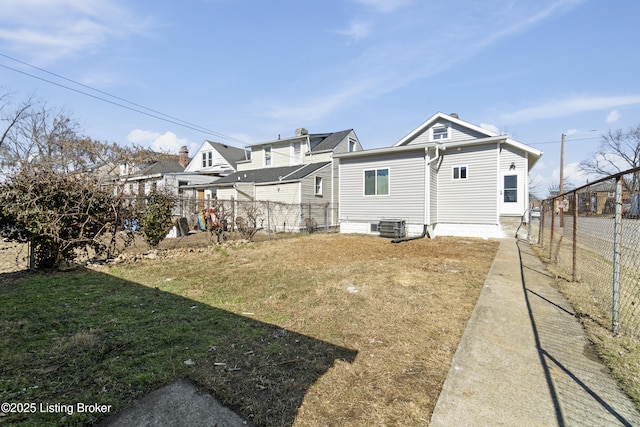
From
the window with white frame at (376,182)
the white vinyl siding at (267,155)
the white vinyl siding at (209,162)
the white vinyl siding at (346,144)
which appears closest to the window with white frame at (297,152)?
the white vinyl siding at (267,155)

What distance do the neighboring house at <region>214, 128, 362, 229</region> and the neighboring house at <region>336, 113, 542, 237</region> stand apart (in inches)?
89.9

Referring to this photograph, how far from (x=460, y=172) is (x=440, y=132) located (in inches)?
173

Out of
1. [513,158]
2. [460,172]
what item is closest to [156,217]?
[460,172]

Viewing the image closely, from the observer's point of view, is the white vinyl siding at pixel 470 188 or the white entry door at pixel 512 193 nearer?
the white vinyl siding at pixel 470 188

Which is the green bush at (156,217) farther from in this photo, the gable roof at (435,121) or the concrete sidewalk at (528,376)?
the gable roof at (435,121)

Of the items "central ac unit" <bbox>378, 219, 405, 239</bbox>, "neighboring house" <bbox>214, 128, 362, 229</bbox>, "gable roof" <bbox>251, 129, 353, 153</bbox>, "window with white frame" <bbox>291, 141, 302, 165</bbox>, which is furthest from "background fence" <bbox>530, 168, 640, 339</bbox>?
"window with white frame" <bbox>291, 141, 302, 165</bbox>

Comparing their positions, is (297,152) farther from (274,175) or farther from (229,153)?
(229,153)

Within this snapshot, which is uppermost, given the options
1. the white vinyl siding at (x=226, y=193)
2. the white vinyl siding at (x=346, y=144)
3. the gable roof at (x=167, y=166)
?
the white vinyl siding at (x=346, y=144)

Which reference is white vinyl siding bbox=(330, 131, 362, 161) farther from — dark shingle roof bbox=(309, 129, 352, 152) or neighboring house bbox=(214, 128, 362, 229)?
dark shingle roof bbox=(309, 129, 352, 152)

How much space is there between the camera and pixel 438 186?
44.4 feet

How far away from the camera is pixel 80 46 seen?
34.8 ft

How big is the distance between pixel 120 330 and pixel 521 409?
4061 millimetres

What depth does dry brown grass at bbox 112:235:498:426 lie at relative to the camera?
7.20 ft

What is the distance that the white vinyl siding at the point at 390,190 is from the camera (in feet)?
41.9
